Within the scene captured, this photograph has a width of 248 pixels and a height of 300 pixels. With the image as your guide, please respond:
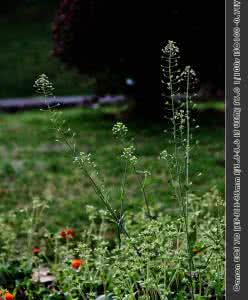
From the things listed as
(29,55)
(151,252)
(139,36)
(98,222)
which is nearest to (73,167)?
(98,222)

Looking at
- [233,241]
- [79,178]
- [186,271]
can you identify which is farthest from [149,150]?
[233,241]

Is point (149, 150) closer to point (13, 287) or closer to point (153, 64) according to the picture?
point (153, 64)

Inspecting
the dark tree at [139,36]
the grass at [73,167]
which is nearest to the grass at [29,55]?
the dark tree at [139,36]

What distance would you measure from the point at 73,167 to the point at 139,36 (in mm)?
2792

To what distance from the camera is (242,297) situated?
2262mm

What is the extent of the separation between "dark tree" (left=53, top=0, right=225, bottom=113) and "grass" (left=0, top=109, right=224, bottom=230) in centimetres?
67

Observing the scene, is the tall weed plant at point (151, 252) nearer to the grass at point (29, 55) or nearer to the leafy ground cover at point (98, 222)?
the leafy ground cover at point (98, 222)

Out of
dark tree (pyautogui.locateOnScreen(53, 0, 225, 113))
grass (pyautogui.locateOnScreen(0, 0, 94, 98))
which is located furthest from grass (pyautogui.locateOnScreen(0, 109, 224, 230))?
grass (pyautogui.locateOnScreen(0, 0, 94, 98))

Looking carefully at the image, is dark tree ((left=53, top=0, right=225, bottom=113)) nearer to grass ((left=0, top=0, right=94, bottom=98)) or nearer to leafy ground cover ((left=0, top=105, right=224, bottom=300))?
leafy ground cover ((left=0, top=105, right=224, bottom=300))

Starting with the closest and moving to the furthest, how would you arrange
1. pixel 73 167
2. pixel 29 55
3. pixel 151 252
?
1. pixel 151 252
2. pixel 73 167
3. pixel 29 55

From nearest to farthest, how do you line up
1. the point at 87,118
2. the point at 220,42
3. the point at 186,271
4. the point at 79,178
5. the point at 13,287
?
the point at 186,271, the point at 13,287, the point at 79,178, the point at 220,42, the point at 87,118

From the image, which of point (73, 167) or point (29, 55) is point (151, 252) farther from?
point (29, 55)

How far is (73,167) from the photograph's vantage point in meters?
6.63

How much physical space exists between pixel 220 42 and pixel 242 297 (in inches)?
273
